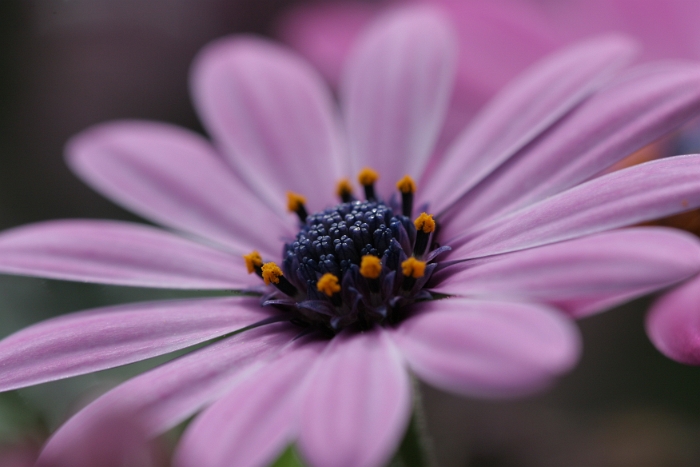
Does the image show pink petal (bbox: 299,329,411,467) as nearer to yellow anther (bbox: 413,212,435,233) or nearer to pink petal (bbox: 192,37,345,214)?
yellow anther (bbox: 413,212,435,233)

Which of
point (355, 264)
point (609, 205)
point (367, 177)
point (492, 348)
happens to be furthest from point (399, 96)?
point (492, 348)

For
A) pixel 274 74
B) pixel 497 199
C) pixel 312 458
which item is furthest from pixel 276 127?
pixel 312 458

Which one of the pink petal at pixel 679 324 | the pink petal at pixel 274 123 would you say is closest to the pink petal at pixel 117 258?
the pink petal at pixel 274 123

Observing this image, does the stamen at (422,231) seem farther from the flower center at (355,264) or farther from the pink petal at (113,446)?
the pink petal at (113,446)

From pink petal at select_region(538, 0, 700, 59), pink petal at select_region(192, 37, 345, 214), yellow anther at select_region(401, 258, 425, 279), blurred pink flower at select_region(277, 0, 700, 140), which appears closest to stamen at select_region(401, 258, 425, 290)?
yellow anther at select_region(401, 258, 425, 279)

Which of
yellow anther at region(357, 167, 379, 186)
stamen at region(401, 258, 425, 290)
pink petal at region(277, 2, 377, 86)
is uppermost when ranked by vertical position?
pink petal at region(277, 2, 377, 86)

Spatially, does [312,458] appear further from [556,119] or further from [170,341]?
[556,119]

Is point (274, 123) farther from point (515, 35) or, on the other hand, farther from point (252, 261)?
point (515, 35)
